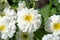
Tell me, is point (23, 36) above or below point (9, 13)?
below

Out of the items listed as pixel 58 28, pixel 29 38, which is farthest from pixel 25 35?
pixel 58 28

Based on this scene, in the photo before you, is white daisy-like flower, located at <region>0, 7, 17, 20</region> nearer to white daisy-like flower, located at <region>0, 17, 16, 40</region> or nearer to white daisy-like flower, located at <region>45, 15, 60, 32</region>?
white daisy-like flower, located at <region>0, 17, 16, 40</region>

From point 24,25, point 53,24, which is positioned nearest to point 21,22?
point 24,25

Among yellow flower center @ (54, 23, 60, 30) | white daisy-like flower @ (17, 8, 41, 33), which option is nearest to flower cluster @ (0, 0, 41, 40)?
white daisy-like flower @ (17, 8, 41, 33)

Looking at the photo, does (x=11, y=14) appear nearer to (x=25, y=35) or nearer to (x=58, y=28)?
(x=25, y=35)

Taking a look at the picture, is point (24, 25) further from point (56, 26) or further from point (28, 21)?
point (56, 26)

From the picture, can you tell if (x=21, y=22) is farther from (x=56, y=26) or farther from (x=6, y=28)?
(x=56, y=26)

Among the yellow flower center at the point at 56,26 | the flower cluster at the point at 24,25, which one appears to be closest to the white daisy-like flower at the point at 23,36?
the flower cluster at the point at 24,25
